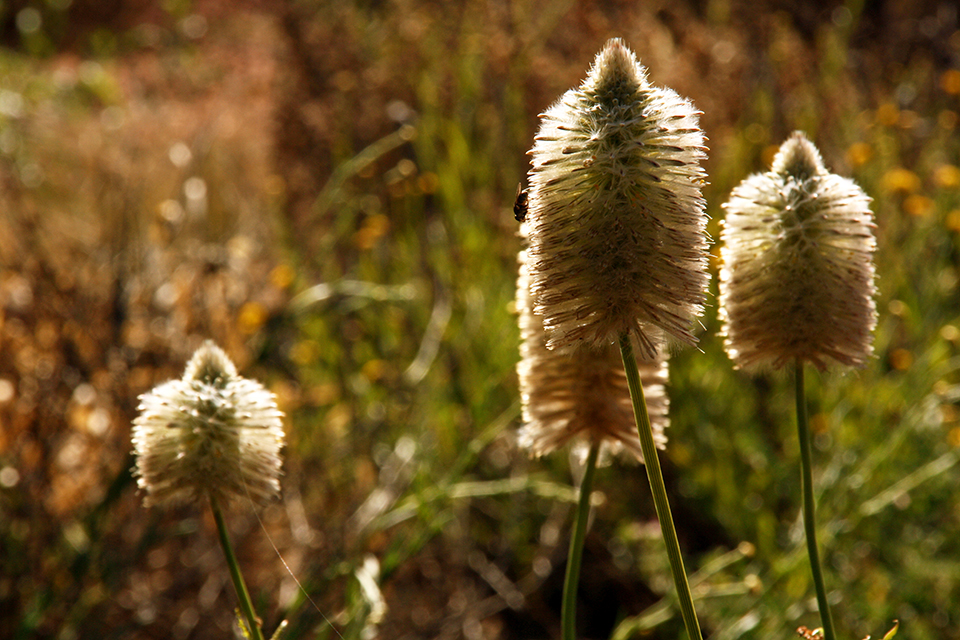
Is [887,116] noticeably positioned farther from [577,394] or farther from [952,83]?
[577,394]

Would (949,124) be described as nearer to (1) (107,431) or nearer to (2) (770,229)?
(2) (770,229)

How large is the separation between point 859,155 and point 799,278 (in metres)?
2.93

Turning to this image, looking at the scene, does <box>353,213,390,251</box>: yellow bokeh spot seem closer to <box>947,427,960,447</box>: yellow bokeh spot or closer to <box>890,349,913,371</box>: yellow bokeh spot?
<box>890,349,913,371</box>: yellow bokeh spot

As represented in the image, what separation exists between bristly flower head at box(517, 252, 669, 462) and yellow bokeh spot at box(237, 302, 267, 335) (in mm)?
2303

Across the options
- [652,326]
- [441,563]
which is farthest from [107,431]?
[652,326]

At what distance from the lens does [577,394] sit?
140 centimetres

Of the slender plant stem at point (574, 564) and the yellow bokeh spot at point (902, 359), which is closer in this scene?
the slender plant stem at point (574, 564)

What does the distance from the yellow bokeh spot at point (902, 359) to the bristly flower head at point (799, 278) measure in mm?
2170

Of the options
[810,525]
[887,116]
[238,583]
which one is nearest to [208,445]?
[238,583]

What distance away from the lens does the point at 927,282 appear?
343 centimetres

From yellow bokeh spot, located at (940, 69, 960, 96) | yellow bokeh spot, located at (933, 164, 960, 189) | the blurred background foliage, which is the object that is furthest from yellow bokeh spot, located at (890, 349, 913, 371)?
yellow bokeh spot, located at (940, 69, 960, 96)

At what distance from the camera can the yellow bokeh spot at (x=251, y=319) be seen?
3594 mm

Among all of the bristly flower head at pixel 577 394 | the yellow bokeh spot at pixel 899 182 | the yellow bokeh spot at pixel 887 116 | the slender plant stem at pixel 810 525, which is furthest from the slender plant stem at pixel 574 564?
the yellow bokeh spot at pixel 887 116

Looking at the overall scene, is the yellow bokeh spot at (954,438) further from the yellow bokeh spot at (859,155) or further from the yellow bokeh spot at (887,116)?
the yellow bokeh spot at (887,116)
